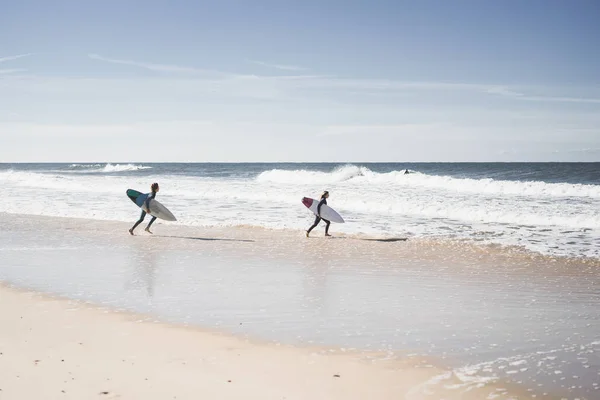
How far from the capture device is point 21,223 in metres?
19.2

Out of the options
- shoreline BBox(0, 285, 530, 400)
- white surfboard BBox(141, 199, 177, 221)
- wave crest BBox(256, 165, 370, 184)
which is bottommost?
shoreline BBox(0, 285, 530, 400)

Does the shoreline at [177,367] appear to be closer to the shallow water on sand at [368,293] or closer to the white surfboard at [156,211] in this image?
the shallow water on sand at [368,293]

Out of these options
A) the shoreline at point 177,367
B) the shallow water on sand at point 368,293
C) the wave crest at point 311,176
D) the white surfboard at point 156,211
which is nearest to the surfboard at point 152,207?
the white surfboard at point 156,211

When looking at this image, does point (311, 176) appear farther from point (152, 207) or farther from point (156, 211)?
point (152, 207)

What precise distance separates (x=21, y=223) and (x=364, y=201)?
50.1ft

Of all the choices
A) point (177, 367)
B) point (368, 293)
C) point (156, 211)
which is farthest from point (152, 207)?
point (177, 367)

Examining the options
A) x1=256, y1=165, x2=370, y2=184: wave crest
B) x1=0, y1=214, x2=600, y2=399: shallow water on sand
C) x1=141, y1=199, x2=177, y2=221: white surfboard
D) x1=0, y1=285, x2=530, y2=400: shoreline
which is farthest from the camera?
x1=256, y1=165, x2=370, y2=184: wave crest

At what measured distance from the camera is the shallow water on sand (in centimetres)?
607

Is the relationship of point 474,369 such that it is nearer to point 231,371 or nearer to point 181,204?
point 231,371

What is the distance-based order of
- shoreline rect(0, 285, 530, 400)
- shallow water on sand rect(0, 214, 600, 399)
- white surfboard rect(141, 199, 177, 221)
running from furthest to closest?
white surfboard rect(141, 199, 177, 221) → shallow water on sand rect(0, 214, 600, 399) → shoreline rect(0, 285, 530, 400)

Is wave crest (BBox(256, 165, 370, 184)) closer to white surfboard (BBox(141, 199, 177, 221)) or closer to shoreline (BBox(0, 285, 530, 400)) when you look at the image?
white surfboard (BBox(141, 199, 177, 221))

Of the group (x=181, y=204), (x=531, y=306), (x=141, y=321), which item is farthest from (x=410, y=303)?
(x=181, y=204)

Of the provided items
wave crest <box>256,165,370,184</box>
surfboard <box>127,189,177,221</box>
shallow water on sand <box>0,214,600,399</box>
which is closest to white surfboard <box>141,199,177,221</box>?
surfboard <box>127,189,177,221</box>

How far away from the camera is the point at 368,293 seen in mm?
8898
